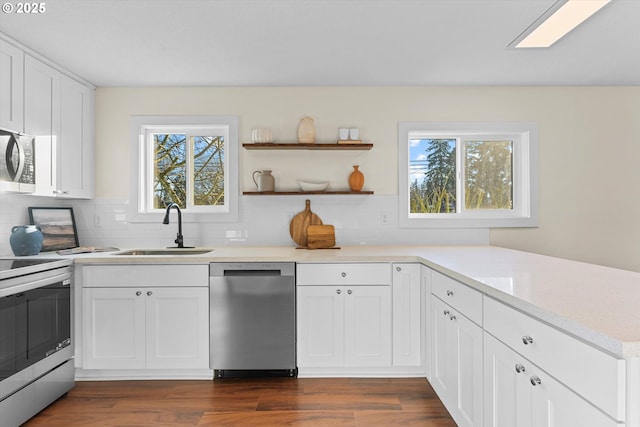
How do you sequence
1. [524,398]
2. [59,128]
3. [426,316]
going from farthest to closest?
[59,128], [426,316], [524,398]

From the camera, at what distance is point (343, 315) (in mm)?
2867

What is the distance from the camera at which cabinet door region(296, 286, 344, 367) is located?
112 inches

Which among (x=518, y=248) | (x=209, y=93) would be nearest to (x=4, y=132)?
(x=209, y=93)

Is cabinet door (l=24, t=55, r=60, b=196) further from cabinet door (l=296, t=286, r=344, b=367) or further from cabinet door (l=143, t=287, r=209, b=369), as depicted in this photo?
cabinet door (l=296, t=286, r=344, b=367)

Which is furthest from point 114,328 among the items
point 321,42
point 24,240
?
point 321,42

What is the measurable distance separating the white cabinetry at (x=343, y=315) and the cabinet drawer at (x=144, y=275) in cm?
74

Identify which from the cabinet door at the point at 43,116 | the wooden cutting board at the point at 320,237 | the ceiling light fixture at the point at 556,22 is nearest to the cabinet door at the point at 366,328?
the wooden cutting board at the point at 320,237

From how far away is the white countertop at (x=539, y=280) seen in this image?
107cm

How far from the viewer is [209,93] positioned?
3.54 meters

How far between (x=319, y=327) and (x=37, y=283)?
1.79 metres

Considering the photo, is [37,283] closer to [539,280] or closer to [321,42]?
[321,42]

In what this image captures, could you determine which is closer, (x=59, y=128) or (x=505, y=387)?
(x=505, y=387)

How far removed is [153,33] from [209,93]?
1.04 m

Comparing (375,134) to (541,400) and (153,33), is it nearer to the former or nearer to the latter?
(153,33)
